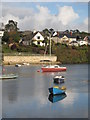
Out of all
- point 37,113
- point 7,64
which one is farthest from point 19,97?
point 7,64

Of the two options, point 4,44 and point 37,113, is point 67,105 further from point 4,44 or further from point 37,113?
point 4,44

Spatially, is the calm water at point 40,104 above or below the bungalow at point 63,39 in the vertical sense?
below

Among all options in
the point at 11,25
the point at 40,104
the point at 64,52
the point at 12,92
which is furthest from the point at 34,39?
the point at 40,104

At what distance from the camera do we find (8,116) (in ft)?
41.7

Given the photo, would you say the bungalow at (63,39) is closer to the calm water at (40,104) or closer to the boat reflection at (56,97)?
the calm water at (40,104)

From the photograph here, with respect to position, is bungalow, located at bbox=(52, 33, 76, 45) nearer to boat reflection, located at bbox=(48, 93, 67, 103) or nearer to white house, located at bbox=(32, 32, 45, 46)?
white house, located at bbox=(32, 32, 45, 46)

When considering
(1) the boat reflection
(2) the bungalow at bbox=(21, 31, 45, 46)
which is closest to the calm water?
(1) the boat reflection

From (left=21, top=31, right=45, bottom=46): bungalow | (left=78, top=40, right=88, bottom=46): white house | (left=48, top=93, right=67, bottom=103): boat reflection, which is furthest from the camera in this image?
(left=78, top=40, right=88, bottom=46): white house

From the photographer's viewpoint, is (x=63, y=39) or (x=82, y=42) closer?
(x=82, y=42)

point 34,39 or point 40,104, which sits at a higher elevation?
point 34,39

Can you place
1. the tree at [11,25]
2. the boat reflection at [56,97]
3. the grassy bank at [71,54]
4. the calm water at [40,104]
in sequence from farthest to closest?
the tree at [11,25]
the grassy bank at [71,54]
the boat reflection at [56,97]
the calm water at [40,104]

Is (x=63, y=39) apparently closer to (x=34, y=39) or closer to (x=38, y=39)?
(x=38, y=39)

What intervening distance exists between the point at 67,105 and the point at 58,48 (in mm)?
37854

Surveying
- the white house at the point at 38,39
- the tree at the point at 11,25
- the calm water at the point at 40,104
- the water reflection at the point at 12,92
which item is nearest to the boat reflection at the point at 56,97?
the calm water at the point at 40,104
